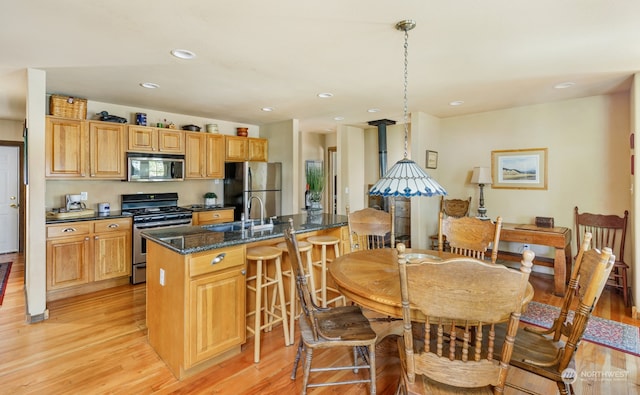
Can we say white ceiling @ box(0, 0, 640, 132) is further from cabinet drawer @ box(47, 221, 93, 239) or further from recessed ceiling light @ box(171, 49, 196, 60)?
cabinet drawer @ box(47, 221, 93, 239)

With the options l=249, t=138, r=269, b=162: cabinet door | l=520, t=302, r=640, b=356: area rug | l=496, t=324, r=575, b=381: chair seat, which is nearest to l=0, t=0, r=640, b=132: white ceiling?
l=249, t=138, r=269, b=162: cabinet door

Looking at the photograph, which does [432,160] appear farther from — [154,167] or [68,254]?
[68,254]

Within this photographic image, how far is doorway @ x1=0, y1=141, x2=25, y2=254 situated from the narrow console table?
8034mm

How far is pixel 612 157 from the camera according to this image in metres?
3.94

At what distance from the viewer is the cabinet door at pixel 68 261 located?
3518mm

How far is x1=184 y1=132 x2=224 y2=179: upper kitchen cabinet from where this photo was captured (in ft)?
16.1

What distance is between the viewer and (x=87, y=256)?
376 cm

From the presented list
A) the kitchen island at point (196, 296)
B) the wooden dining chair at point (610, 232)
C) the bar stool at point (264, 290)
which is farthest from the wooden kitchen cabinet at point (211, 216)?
the wooden dining chair at point (610, 232)

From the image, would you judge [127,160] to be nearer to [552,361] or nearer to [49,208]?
[49,208]

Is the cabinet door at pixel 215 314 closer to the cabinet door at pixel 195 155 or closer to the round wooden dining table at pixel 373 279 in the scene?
the round wooden dining table at pixel 373 279

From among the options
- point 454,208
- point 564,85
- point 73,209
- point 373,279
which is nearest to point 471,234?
point 373,279

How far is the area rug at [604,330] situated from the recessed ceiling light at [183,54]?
3.79 m

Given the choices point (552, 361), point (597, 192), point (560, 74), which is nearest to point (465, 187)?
point (597, 192)

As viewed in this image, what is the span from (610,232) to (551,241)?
32.7 inches
